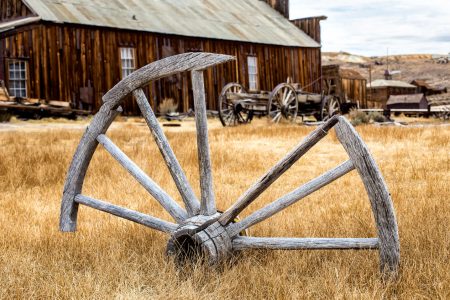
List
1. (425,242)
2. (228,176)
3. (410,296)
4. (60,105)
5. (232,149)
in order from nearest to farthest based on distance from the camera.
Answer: (410,296) < (425,242) < (228,176) < (232,149) < (60,105)

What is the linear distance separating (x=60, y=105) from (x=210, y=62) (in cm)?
1570

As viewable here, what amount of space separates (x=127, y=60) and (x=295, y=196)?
18.0 meters

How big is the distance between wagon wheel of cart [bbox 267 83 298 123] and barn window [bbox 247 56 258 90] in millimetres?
7503

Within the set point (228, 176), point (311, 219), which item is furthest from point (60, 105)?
point (311, 219)

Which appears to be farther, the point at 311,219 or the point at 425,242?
the point at 311,219

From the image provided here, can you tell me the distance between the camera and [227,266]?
3.14 metres

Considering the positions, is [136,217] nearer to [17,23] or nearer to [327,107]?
[17,23]

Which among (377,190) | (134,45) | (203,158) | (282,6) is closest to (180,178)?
(203,158)

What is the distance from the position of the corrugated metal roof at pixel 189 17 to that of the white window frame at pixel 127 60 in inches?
31.1

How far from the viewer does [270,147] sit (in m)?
9.80

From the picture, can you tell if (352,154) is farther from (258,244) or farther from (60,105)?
(60,105)

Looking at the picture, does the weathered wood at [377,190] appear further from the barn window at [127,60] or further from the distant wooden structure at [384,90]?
the distant wooden structure at [384,90]

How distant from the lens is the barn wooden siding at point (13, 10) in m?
18.7

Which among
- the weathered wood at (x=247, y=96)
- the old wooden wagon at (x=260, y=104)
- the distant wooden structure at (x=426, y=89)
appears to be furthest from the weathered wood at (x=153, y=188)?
the distant wooden structure at (x=426, y=89)
